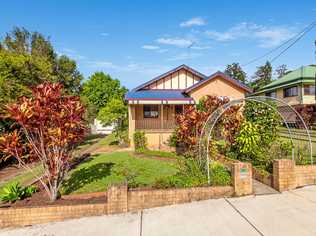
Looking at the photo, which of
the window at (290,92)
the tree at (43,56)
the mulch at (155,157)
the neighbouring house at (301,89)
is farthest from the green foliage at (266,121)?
the window at (290,92)

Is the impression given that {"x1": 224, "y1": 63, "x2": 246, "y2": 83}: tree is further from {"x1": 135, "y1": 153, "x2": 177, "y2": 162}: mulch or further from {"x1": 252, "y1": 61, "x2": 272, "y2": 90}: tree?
{"x1": 135, "y1": 153, "x2": 177, "y2": 162}: mulch

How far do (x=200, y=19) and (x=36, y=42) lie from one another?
19227 mm

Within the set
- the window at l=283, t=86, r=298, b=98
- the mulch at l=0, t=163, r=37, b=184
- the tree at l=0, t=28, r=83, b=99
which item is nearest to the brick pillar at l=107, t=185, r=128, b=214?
the mulch at l=0, t=163, r=37, b=184

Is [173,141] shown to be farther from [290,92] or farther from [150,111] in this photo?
[290,92]

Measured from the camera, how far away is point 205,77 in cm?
1845

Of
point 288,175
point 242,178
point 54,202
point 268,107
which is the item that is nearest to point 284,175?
point 288,175

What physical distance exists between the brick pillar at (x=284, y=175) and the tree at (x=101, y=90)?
36.8 metres

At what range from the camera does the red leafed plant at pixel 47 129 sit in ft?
19.1

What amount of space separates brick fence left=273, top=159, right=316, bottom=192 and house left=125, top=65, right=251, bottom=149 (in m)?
9.68

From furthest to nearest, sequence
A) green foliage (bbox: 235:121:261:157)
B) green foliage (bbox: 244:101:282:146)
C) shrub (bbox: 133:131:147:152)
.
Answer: shrub (bbox: 133:131:147:152) < green foliage (bbox: 244:101:282:146) < green foliage (bbox: 235:121:261:157)

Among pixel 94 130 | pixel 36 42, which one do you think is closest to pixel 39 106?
pixel 36 42

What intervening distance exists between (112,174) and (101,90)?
3550 cm

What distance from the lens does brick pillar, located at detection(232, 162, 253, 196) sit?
6.55m

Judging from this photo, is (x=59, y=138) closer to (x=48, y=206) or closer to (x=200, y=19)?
(x=48, y=206)
